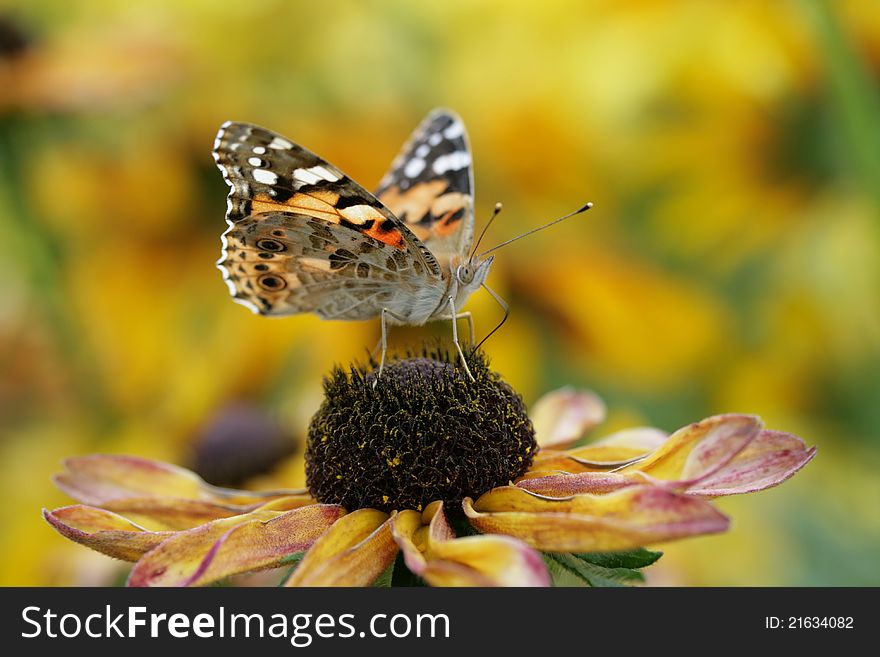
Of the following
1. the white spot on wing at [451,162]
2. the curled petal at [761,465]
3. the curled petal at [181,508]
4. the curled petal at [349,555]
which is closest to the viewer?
the curled petal at [349,555]

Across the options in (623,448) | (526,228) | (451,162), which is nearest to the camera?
(623,448)

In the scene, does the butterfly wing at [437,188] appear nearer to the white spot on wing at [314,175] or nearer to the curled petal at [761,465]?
the white spot on wing at [314,175]

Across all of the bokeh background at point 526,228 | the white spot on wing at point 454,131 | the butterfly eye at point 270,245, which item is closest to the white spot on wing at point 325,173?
the butterfly eye at point 270,245

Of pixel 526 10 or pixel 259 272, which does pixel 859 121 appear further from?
pixel 259 272

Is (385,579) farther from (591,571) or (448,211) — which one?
(448,211)

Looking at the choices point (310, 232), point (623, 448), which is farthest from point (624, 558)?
point (310, 232)

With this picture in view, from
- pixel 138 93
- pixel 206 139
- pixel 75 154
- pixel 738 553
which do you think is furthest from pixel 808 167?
pixel 75 154
